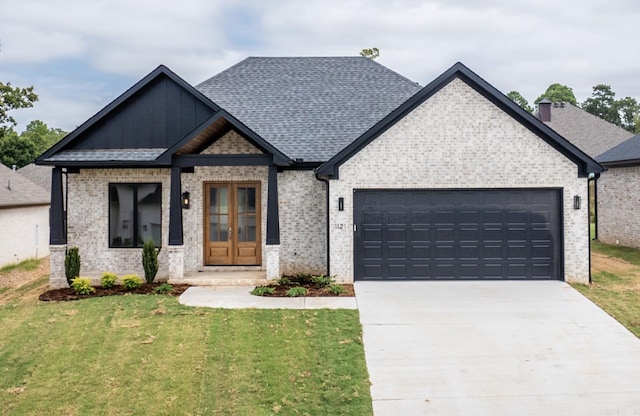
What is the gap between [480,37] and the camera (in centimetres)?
2686

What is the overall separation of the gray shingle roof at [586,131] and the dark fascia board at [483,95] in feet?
72.7

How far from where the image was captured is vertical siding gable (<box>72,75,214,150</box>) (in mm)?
12602

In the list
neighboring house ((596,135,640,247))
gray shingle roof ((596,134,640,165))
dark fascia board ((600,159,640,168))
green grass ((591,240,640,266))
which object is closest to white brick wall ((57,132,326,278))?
green grass ((591,240,640,266))

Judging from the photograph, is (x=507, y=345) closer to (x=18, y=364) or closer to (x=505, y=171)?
(x=505, y=171)

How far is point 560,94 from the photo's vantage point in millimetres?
70312

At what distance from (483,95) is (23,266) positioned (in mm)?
17147

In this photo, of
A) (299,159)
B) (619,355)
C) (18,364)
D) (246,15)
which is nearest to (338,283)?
(299,159)

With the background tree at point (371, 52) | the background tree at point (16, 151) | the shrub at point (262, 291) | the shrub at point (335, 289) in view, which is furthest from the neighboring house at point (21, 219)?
the background tree at point (16, 151)

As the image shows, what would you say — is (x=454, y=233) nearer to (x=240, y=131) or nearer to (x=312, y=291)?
(x=312, y=291)

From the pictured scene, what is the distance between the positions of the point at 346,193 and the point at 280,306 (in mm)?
3558

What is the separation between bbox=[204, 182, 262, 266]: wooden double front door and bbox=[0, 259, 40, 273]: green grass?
8.61 meters

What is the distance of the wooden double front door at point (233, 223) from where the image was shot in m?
13.0

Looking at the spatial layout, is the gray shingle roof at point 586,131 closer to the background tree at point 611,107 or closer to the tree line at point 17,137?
the tree line at point 17,137

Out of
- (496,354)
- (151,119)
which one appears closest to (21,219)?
(151,119)
